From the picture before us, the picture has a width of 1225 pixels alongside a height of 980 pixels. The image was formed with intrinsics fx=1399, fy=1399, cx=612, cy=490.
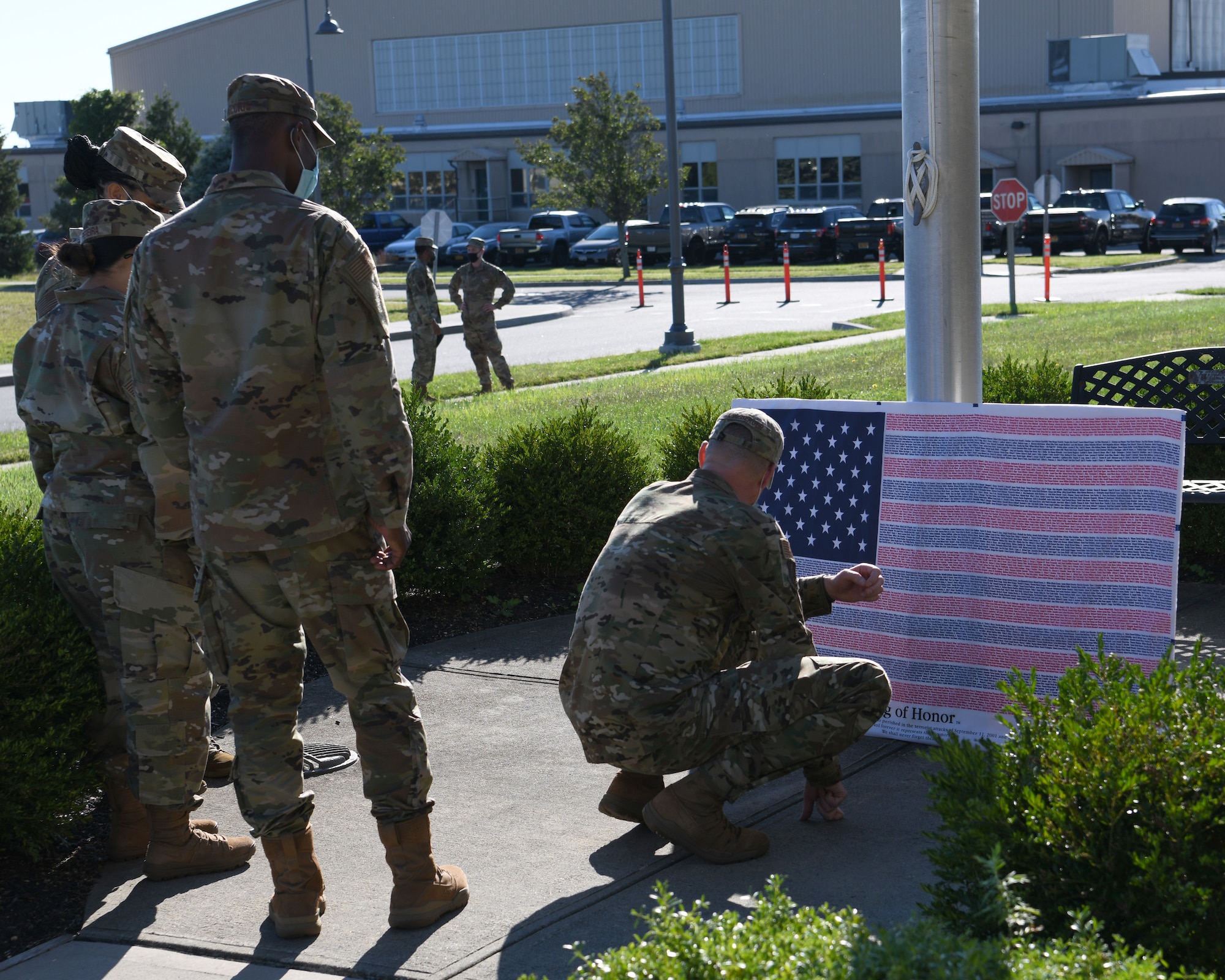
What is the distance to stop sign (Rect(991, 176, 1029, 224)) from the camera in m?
23.0

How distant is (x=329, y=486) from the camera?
3.69m

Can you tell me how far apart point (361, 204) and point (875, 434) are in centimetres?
4292

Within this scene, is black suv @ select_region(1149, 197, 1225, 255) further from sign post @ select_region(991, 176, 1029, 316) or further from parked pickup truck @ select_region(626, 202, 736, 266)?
sign post @ select_region(991, 176, 1029, 316)

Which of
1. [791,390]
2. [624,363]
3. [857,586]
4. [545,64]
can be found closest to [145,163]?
[857,586]

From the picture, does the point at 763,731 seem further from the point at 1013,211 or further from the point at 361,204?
the point at 361,204

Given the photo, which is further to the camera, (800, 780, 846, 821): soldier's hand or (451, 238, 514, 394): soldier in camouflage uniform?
(451, 238, 514, 394): soldier in camouflage uniform

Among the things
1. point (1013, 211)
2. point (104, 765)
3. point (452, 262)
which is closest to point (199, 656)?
point (104, 765)

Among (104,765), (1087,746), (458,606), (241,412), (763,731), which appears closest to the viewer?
(1087,746)

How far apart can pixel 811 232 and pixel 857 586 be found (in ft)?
124

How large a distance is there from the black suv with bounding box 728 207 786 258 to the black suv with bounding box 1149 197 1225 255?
1060 cm

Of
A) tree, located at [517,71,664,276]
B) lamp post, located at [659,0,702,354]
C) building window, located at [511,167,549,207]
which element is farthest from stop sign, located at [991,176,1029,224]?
building window, located at [511,167,549,207]

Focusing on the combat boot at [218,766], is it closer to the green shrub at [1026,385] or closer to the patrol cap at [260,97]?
the patrol cap at [260,97]

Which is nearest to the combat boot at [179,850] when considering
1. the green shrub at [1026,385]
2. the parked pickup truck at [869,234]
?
the green shrub at [1026,385]

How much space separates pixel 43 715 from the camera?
426cm
